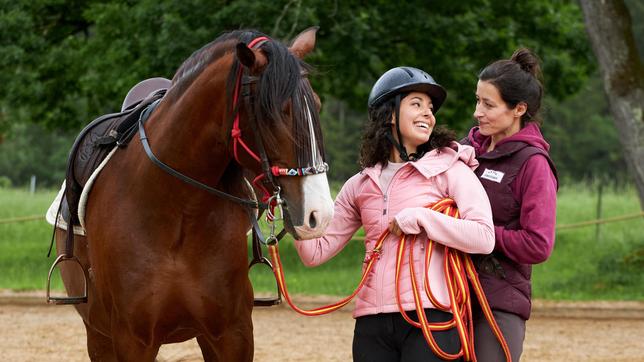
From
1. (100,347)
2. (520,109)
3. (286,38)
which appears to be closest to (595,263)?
(286,38)

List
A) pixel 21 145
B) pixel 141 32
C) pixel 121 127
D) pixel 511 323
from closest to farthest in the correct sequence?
pixel 511 323, pixel 121 127, pixel 141 32, pixel 21 145

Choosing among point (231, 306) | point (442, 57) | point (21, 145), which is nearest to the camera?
point (231, 306)

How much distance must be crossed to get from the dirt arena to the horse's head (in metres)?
3.85

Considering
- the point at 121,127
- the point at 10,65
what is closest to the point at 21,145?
the point at 10,65

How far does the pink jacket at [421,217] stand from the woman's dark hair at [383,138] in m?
0.03

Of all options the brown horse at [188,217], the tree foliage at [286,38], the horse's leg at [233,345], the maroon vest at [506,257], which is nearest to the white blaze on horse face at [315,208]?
the brown horse at [188,217]

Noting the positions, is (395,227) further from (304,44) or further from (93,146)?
(93,146)

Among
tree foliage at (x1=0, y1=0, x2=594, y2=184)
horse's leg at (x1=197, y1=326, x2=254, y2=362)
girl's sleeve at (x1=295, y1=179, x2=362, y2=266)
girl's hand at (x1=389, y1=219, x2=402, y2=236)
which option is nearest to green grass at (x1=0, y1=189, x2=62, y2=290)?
tree foliage at (x1=0, y1=0, x2=594, y2=184)

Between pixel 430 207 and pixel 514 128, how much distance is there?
51cm

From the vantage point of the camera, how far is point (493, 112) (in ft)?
11.1

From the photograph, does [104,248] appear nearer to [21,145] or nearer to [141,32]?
[141,32]

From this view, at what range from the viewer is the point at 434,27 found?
12359 millimetres

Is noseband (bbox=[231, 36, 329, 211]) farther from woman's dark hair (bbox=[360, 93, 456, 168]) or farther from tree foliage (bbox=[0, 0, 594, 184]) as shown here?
tree foliage (bbox=[0, 0, 594, 184])

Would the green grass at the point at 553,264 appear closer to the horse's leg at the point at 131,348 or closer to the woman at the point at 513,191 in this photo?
the horse's leg at the point at 131,348
